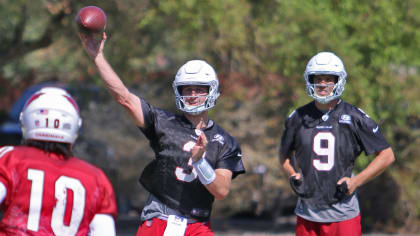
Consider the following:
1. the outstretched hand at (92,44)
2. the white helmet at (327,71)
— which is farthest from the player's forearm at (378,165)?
the outstretched hand at (92,44)

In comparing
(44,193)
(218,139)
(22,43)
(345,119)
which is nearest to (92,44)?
(218,139)

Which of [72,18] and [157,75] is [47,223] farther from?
[157,75]

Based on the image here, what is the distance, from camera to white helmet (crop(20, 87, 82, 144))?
3.80m

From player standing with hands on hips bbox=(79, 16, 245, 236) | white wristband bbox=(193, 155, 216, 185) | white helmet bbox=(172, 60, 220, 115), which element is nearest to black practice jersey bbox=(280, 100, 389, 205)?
player standing with hands on hips bbox=(79, 16, 245, 236)

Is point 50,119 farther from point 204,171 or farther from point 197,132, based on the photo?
point 197,132

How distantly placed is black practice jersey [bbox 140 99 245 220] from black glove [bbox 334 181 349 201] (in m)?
0.95

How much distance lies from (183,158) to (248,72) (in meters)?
8.54

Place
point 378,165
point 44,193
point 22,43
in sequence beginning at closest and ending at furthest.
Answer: point 44,193, point 378,165, point 22,43

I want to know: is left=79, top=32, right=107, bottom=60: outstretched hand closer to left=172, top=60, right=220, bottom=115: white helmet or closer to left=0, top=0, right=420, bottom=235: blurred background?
left=172, top=60, right=220, bottom=115: white helmet

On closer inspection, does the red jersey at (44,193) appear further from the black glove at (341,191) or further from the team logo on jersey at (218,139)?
the black glove at (341,191)

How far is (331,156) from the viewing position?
19.0ft

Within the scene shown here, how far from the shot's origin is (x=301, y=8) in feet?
39.4

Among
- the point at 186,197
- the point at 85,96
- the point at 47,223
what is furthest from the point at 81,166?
the point at 85,96

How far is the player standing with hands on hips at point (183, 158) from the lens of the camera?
16.3 feet
